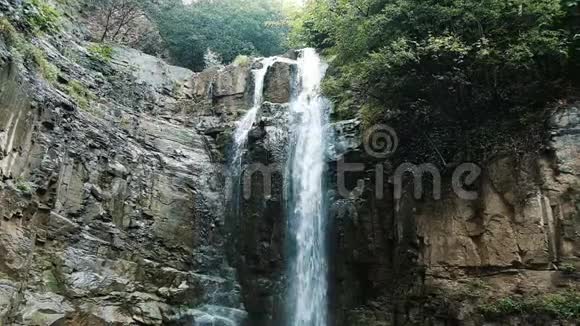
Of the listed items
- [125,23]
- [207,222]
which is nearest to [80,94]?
[207,222]

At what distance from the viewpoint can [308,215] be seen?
454 inches

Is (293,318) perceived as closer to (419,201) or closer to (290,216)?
(290,216)

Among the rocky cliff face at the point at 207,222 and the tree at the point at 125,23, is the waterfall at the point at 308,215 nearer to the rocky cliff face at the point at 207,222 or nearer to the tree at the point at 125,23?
the rocky cliff face at the point at 207,222

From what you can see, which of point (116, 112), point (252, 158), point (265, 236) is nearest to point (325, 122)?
point (252, 158)

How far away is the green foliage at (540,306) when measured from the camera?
7.79 metres

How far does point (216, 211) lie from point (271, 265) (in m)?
2.16

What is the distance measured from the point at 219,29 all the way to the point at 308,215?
33.8ft

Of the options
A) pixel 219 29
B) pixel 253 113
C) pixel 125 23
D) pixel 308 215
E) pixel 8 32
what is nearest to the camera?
pixel 8 32

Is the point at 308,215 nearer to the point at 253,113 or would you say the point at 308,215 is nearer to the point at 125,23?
the point at 253,113

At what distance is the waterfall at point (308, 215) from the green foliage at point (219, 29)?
6822mm

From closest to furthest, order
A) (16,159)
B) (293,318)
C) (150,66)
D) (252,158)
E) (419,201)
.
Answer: (16,159), (419,201), (293,318), (252,158), (150,66)

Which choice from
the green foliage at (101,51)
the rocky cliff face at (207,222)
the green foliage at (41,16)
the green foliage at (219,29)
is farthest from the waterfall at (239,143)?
the green foliage at (41,16)

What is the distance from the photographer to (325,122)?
12469 millimetres

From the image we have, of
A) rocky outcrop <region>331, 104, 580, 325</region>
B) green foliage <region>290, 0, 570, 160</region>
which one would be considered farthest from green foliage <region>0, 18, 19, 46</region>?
rocky outcrop <region>331, 104, 580, 325</region>
